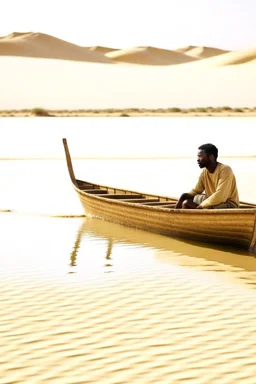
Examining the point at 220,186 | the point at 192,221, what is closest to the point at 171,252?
the point at 192,221

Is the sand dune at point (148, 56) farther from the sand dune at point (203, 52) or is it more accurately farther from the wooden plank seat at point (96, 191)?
the wooden plank seat at point (96, 191)

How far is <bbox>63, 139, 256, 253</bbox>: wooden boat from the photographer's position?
9578 millimetres

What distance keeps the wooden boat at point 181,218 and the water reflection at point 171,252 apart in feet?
0.34

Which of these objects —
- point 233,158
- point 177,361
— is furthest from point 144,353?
point 233,158

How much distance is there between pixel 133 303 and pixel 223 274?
5.39 ft

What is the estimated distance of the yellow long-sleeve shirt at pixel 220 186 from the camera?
9.95m

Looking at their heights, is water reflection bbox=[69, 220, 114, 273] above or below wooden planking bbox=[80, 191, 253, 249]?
below

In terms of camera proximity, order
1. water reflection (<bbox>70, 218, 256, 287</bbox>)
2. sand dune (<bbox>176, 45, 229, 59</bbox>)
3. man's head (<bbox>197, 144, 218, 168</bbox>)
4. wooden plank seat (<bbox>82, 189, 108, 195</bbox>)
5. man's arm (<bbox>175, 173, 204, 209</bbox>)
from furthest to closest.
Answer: sand dune (<bbox>176, 45, 229, 59</bbox>) < wooden plank seat (<bbox>82, 189, 108, 195</bbox>) < man's arm (<bbox>175, 173, 204, 209</bbox>) < man's head (<bbox>197, 144, 218, 168</bbox>) < water reflection (<bbox>70, 218, 256, 287</bbox>)

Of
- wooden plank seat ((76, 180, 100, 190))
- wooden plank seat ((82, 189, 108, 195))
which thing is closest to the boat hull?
wooden plank seat ((82, 189, 108, 195))

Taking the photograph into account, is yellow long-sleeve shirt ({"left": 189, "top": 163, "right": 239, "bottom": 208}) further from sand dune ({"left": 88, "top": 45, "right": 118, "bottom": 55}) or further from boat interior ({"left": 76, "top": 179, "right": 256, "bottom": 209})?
sand dune ({"left": 88, "top": 45, "right": 118, "bottom": 55})

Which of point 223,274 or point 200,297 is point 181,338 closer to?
point 200,297

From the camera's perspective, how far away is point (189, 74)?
259ft

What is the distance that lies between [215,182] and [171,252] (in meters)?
0.98

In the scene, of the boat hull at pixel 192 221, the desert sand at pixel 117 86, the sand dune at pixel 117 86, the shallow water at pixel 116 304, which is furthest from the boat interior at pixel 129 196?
the sand dune at pixel 117 86
